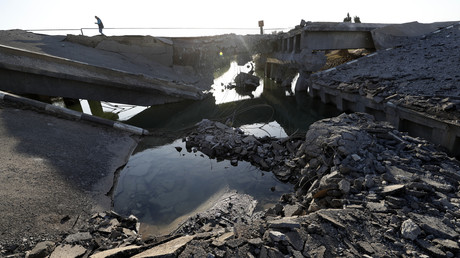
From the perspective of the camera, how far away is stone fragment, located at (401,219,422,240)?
10.9ft

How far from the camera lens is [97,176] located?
685 centimetres

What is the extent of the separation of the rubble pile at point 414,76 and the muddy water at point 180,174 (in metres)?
2.54

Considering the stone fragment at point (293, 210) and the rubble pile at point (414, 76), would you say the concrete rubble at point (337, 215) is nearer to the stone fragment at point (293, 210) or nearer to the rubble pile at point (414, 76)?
the stone fragment at point (293, 210)

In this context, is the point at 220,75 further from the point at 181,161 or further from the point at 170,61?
the point at 181,161

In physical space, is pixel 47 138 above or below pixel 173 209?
above

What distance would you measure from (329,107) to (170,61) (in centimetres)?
1445

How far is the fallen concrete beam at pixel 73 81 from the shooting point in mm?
11047

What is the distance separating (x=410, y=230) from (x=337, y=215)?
989 millimetres

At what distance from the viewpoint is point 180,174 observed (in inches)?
305

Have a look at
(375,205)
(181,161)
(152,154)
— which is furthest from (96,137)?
(375,205)

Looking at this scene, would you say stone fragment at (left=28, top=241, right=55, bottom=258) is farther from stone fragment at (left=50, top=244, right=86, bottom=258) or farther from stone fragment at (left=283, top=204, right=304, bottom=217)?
stone fragment at (left=283, top=204, right=304, bottom=217)

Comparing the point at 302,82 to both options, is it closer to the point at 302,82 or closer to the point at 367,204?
the point at 302,82

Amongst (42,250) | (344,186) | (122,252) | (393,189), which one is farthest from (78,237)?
(393,189)

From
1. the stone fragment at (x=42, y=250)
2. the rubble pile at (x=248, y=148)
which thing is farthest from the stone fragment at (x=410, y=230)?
the stone fragment at (x=42, y=250)
